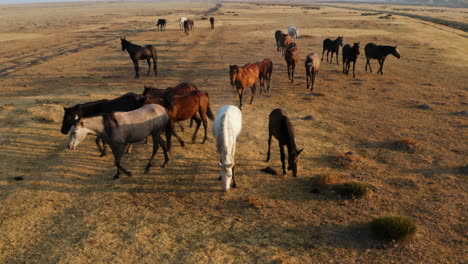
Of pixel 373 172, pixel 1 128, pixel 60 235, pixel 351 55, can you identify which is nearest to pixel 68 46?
pixel 1 128

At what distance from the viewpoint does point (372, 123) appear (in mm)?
12688

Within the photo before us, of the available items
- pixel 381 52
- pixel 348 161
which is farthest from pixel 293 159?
pixel 381 52

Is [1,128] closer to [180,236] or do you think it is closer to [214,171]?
[214,171]

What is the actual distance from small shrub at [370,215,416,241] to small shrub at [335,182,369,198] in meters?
1.28

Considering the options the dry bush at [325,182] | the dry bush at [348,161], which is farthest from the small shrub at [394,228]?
the dry bush at [348,161]

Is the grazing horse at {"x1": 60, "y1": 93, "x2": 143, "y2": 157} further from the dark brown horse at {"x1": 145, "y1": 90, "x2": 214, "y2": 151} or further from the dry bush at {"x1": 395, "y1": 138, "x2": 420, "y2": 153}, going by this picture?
the dry bush at {"x1": 395, "y1": 138, "x2": 420, "y2": 153}

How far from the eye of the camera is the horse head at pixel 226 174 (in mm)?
7516

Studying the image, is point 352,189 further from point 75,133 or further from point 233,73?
point 233,73

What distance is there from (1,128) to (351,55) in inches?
783

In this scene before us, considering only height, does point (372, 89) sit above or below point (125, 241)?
above

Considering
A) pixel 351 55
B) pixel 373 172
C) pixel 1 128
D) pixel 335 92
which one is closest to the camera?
pixel 373 172

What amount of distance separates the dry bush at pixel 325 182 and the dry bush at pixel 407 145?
337 cm

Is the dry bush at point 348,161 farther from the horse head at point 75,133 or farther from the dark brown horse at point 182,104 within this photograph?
the horse head at point 75,133

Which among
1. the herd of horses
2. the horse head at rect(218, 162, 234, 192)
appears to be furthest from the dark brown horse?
the horse head at rect(218, 162, 234, 192)
